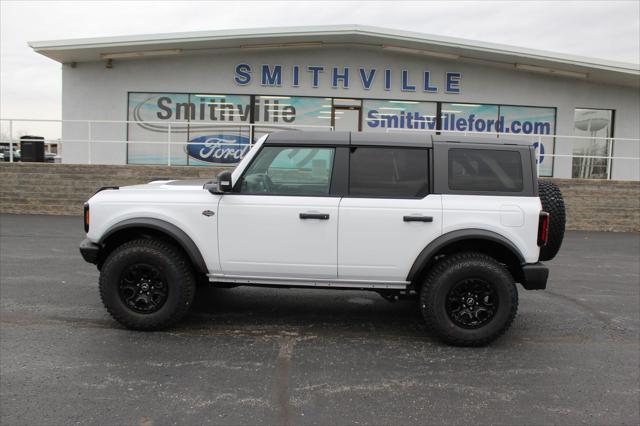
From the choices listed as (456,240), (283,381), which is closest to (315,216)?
(456,240)

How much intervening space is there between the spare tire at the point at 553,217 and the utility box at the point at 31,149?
14208 mm

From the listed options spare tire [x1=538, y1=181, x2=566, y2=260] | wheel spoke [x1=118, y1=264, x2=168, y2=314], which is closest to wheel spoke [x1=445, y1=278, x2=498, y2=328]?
spare tire [x1=538, y1=181, x2=566, y2=260]

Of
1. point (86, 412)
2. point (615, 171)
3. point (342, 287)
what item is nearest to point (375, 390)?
point (342, 287)

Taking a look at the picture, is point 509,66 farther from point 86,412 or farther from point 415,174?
point 86,412

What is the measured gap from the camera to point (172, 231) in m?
4.81

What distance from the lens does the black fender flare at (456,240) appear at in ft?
15.2

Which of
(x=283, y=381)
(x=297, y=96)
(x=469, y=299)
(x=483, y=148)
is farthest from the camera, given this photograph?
(x=297, y=96)

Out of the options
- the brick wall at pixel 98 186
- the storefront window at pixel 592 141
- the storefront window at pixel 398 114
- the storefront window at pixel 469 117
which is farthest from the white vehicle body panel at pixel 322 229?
the storefront window at pixel 592 141

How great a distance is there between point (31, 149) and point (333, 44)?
9.43 metres

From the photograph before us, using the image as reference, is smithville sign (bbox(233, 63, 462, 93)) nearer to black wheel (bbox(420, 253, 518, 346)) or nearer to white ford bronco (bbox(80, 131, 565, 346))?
white ford bronco (bbox(80, 131, 565, 346))

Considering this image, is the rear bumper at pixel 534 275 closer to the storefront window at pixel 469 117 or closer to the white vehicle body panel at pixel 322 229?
the white vehicle body panel at pixel 322 229

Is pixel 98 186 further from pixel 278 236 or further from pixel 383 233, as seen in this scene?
pixel 383 233

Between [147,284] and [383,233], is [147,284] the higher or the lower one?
the lower one

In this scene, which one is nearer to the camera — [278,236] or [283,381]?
[283,381]
